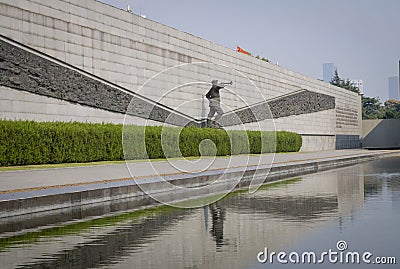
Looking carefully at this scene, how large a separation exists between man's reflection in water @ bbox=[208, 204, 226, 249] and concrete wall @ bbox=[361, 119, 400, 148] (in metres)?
58.3

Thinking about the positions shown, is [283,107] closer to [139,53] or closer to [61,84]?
[139,53]

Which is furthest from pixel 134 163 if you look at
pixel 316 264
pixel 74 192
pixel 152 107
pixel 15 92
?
pixel 316 264

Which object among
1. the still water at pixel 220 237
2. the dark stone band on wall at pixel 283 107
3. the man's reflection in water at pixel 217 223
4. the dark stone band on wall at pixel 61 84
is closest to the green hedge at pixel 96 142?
the dark stone band on wall at pixel 61 84

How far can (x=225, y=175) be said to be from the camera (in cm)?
1728

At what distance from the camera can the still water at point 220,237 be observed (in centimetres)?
604

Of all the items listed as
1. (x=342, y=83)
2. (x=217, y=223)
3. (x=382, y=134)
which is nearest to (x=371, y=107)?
(x=342, y=83)

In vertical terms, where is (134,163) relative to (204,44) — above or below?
below

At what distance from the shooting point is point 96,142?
21.0 metres

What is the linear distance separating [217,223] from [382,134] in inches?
2391

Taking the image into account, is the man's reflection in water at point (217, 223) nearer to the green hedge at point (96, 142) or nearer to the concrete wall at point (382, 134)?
the green hedge at point (96, 142)

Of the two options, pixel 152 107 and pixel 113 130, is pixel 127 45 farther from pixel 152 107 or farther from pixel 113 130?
pixel 113 130

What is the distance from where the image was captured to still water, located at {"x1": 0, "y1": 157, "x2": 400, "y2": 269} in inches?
238

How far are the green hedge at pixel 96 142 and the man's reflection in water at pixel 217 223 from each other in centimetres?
778

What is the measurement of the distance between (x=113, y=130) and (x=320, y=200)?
1134 cm
